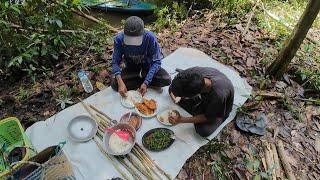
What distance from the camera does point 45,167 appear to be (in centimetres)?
299

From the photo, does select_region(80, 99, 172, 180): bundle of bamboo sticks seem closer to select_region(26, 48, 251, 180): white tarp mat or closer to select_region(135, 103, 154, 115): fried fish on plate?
select_region(26, 48, 251, 180): white tarp mat

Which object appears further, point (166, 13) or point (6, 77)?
point (166, 13)

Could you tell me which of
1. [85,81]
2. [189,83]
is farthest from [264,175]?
[85,81]

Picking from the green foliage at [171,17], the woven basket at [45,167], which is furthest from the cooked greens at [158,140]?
the green foliage at [171,17]

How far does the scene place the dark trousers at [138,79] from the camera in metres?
4.75

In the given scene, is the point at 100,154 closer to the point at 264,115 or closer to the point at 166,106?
the point at 166,106

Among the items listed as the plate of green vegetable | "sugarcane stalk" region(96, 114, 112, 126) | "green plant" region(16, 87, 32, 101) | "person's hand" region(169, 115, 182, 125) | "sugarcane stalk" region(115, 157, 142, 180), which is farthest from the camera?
"green plant" region(16, 87, 32, 101)

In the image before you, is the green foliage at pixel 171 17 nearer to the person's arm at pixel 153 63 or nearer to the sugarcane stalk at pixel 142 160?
the person's arm at pixel 153 63

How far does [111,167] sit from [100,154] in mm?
246

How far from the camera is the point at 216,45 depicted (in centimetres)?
583

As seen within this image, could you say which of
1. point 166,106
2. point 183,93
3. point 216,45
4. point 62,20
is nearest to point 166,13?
point 216,45

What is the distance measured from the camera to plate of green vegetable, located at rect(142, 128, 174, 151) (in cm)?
402

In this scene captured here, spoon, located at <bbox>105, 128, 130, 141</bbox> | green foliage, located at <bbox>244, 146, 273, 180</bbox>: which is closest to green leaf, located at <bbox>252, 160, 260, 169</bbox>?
green foliage, located at <bbox>244, 146, 273, 180</bbox>

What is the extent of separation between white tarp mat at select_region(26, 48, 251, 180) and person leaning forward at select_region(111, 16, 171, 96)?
217 millimetres
